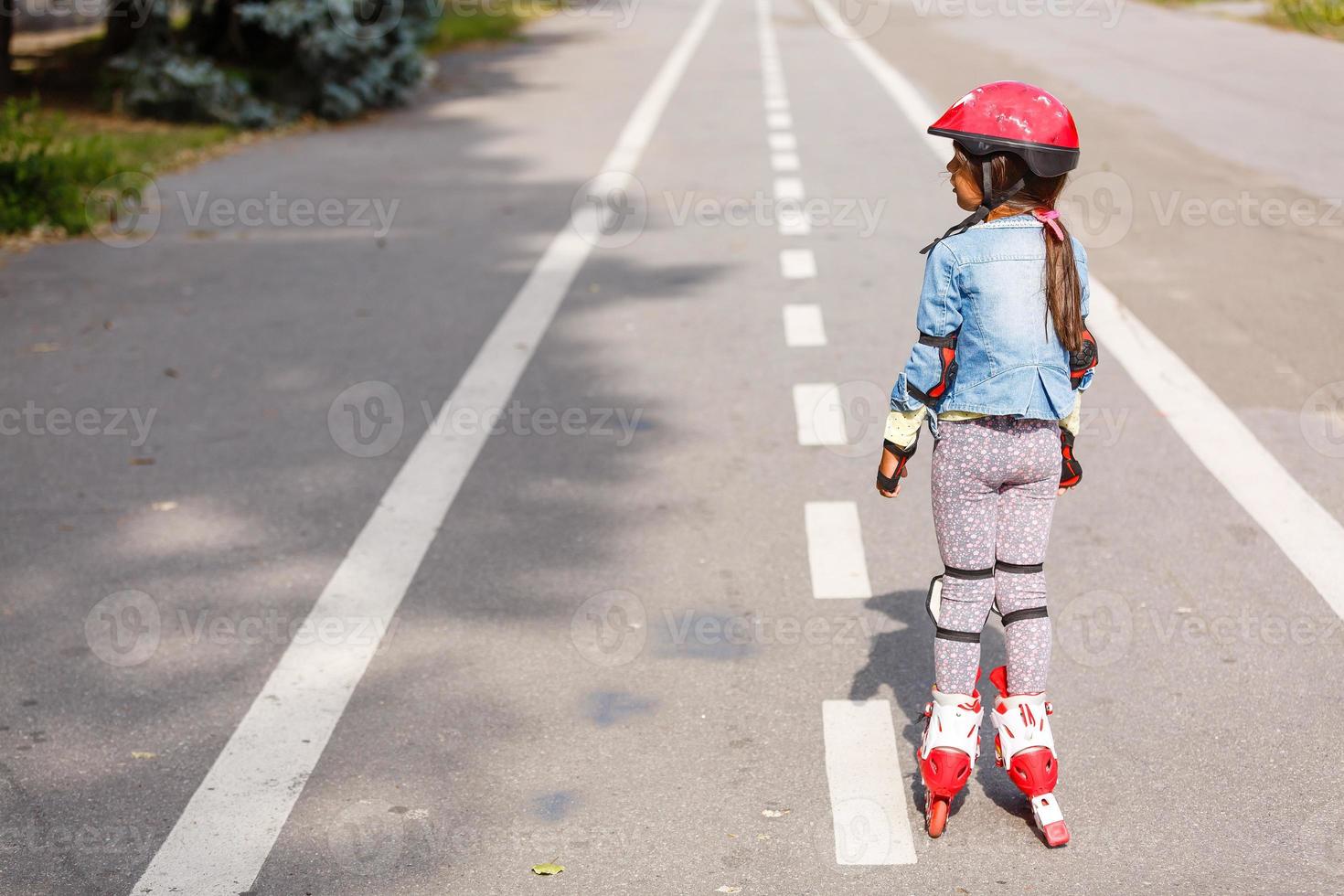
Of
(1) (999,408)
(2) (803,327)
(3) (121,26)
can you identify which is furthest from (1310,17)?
(1) (999,408)

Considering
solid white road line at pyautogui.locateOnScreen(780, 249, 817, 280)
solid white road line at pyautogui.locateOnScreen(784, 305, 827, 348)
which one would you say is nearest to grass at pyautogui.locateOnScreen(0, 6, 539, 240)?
solid white road line at pyautogui.locateOnScreen(780, 249, 817, 280)

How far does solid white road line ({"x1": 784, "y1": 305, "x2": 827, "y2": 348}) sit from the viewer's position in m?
8.26

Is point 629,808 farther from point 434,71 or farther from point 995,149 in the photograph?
point 434,71

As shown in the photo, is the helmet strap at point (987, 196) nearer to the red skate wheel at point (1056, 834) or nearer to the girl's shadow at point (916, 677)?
the girl's shadow at point (916, 677)

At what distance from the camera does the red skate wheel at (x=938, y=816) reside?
366 cm

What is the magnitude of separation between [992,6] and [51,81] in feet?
69.9

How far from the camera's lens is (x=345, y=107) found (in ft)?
58.1

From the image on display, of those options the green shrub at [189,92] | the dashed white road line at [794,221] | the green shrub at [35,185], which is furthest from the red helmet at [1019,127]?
the green shrub at [189,92]

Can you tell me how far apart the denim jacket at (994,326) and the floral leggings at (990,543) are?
3.3 inches

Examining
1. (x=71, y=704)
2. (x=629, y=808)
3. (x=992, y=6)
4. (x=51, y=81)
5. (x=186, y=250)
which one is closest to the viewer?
(x=629, y=808)

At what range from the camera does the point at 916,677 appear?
4.52 m

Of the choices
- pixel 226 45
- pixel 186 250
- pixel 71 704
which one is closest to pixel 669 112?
pixel 226 45

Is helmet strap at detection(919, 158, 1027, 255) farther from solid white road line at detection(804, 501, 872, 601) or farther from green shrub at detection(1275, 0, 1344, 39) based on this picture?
green shrub at detection(1275, 0, 1344, 39)

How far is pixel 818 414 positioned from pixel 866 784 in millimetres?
3254
